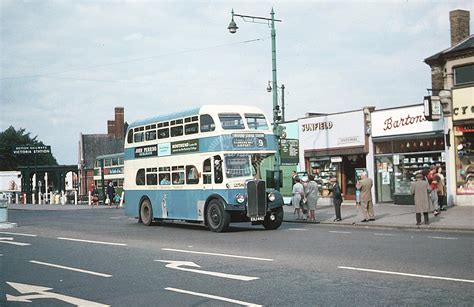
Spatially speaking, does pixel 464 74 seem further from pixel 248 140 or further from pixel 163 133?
pixel 163 133

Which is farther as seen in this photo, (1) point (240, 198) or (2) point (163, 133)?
(2) point (163, 133)

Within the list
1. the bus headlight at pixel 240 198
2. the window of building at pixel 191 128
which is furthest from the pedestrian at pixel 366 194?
the window of building at pixel 191 128

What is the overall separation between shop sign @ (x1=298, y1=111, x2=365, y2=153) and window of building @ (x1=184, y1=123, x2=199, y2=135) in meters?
13.9

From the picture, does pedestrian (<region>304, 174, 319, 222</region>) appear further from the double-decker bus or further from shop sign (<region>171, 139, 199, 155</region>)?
shop sign (<region>171, 139, 199, 155</region>)

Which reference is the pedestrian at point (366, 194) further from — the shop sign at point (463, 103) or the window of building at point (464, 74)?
the window of building at point (464, 74)

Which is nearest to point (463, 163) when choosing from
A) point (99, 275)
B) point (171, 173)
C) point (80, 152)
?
Answer: point (171, 173)

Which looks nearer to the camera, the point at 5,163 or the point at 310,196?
the point at 310,196

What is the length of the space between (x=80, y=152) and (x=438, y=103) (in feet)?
216

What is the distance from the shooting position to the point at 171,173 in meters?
22.5

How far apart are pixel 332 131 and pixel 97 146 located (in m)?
57.6

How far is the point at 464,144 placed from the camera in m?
27.6

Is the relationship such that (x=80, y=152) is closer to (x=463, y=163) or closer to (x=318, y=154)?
(x=318, y=154)

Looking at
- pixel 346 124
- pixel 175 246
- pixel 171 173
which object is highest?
pixel 346 124

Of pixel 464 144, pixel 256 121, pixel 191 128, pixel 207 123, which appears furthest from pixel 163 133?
pixel 464 144
